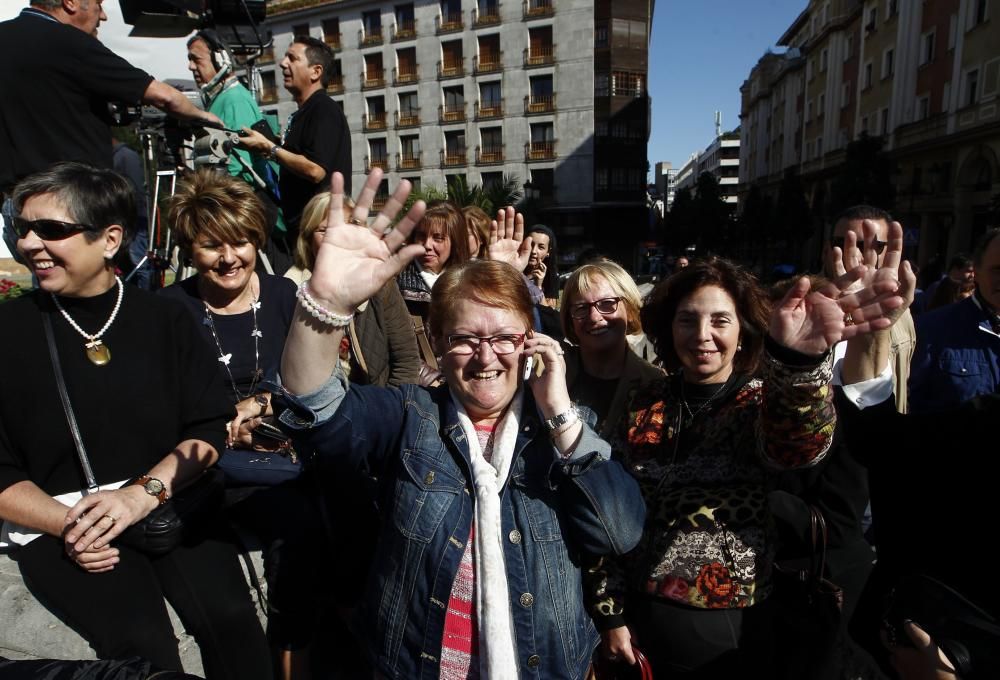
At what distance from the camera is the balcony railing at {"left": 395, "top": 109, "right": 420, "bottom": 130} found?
124 feet

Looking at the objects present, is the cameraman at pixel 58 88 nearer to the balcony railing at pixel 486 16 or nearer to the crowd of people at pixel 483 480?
the crowd of people at pixel 483 480

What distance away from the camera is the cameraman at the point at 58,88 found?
300cm

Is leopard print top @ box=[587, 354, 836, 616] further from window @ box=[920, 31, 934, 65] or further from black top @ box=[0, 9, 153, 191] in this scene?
window @ box=[920, 31, 934, 65]

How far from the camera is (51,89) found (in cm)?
309

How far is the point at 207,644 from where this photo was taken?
2.08 meters

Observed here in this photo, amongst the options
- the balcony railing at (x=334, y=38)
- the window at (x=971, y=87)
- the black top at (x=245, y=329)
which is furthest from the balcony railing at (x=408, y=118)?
the black top at (x=245, y=329)

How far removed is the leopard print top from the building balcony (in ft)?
123

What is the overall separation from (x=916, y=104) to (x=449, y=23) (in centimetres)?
2600

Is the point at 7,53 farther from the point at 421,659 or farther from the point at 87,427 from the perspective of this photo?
the point at 421,659

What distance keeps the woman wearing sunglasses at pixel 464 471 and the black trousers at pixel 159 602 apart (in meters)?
0.53

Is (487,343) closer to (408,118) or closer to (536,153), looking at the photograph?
A: (536,153)

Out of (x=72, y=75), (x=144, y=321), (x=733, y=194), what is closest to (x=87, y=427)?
(x=144, y=321)

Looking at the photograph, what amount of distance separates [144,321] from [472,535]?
156 cm

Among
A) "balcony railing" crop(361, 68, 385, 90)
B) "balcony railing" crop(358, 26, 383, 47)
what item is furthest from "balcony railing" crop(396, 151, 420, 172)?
"balcony railing" crop(358, 26, 383, 47)
